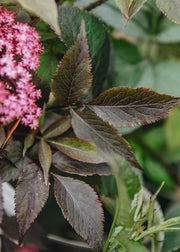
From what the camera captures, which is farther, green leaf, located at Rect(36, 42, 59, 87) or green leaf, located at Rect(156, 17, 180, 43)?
green leaf, located at Rect(156, 17, 180, 43)

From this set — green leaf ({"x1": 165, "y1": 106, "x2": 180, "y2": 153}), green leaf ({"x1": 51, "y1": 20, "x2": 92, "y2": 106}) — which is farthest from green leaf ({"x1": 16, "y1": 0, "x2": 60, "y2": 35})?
green leaf ({"x1": 165, "y1": 106, "x2": 180, "y2": 153})

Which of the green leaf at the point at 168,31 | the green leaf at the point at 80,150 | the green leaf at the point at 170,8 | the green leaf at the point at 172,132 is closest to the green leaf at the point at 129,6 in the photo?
the green leaf at the point at 170,8

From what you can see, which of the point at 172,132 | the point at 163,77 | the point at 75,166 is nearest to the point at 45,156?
the point at 75,166

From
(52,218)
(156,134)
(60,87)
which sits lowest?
(52,218)

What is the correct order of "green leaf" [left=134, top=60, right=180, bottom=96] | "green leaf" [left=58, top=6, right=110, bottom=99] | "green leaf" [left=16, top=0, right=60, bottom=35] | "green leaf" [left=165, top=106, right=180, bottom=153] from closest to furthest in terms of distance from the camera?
"green leaf" [left=16, top=0, right=60, bottom=35]
"green leaf" [left=58, top=6, right=110, bottom=99]
"green leaf" [left=134, top=60, right=180, bottom=96]
"green leaf" [left=165, top=106, right=180, bottom=153]

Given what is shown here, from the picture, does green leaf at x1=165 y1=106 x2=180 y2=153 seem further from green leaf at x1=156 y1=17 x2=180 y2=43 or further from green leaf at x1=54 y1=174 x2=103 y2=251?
green leaf at x1=54 y1=174 x2=103 y2=251

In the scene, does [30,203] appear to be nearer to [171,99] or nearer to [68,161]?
[68,161]

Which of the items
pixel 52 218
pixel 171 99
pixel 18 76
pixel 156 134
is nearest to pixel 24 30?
pixel 18 76
